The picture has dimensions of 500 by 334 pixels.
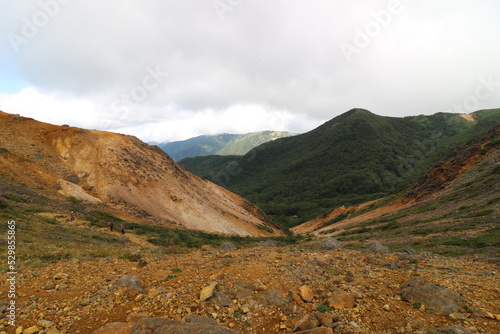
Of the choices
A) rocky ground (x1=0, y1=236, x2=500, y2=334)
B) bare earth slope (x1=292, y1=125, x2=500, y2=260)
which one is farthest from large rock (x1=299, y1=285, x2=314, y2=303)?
bare earth slope (x1=292, y1=125, x2=500, y2=260)

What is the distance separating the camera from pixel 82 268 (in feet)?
34.0

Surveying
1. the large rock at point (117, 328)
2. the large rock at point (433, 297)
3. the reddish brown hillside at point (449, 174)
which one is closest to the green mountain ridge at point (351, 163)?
the reddish brown hillside at point (449, 174)

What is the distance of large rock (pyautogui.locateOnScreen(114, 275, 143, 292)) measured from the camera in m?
8.34

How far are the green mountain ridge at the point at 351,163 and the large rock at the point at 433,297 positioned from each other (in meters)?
82.6

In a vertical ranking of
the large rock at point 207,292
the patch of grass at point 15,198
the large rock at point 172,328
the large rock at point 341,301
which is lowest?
the large rock at point 341,301

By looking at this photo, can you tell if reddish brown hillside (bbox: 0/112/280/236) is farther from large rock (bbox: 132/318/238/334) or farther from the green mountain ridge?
the green mountain ridge

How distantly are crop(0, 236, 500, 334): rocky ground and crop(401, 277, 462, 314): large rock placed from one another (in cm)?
3

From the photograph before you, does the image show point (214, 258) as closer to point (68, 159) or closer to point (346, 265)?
point (346, 265)

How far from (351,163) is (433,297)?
13744 cm

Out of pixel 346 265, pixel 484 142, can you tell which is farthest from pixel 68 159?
pixel 484 142

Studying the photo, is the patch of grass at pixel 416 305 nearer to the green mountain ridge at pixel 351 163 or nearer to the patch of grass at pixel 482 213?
the patch of grass at pixel 482 213

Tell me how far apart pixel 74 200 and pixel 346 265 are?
3079 centimetres

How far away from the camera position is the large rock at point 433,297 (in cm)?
725

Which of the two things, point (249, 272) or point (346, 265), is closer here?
point (249, 272)
